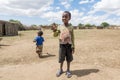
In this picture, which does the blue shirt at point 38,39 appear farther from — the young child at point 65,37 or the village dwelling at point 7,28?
the village dwelling at point 7,28

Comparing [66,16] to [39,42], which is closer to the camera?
[66,16]

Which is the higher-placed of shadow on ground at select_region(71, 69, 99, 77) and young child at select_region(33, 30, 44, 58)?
young child at select_region(33, 30, 44, 58)

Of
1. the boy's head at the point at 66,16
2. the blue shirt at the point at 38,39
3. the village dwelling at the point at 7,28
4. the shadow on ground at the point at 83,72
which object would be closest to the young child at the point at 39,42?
the blue shirt at the point at 38,39

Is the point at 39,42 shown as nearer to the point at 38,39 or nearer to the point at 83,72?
the point at 38,39

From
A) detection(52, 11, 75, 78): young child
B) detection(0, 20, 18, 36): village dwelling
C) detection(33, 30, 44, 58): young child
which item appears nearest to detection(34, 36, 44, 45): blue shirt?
detection(33, 30, 44, 58): young child

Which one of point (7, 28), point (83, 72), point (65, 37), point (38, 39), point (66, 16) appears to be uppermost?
point (66, 16)

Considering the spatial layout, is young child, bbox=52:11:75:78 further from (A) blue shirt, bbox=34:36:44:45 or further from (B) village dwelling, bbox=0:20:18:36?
(B) village dwelling, bbox=0:20:18:36

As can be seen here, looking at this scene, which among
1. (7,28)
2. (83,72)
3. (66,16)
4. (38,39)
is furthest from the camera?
(7,28)

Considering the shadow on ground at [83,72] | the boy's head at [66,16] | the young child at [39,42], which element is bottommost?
the shadow on ground at [83,72]

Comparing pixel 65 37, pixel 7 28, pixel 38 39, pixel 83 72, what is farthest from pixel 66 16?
pixel 7 28

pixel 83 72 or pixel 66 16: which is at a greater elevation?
pixel 66 16

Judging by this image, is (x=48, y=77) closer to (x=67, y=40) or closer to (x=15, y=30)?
(x=67, y=40)

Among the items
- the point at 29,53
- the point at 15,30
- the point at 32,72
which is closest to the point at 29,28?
the point at 15,30

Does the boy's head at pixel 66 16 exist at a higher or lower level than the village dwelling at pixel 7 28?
higher
